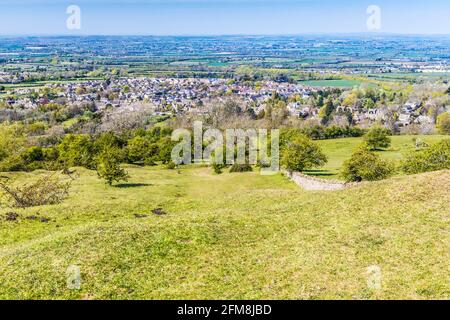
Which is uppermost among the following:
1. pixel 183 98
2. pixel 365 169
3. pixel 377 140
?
pixel 183 98

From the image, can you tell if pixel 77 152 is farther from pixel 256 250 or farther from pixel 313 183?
pixel 256 250

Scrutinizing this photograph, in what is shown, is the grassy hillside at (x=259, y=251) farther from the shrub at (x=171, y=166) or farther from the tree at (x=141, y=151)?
the tree at (x=141, y=151)

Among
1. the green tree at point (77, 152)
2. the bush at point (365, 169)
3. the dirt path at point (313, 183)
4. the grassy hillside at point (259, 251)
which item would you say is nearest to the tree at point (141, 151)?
the green tree at point (77, 152)

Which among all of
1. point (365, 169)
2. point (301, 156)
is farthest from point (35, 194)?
point (301, 156)

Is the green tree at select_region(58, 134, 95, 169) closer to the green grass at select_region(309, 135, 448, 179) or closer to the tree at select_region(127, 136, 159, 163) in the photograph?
the tree at select_region(127, 136, 159, 163)
